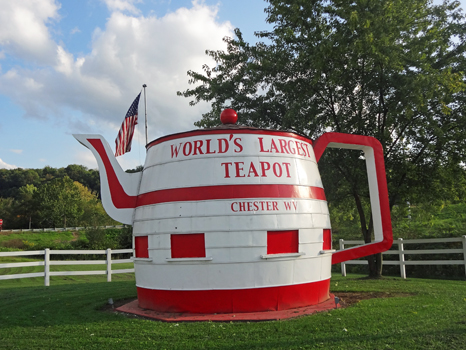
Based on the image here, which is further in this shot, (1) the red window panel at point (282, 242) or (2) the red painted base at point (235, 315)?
(1) the red window panel at point (282, 242)

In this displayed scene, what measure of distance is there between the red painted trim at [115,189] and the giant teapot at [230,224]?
3.3 inches

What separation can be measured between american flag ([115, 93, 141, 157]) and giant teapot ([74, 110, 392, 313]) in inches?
109

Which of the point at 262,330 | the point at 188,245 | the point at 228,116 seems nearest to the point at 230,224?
the point at 188,245

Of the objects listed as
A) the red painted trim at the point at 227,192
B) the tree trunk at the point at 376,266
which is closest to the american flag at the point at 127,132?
the red painted trim at the point at 227,192

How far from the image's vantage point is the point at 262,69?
1395 cm

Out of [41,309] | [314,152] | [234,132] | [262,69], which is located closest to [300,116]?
[262,69]

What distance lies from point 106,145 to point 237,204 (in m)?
3.22

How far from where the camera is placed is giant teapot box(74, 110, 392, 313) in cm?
643

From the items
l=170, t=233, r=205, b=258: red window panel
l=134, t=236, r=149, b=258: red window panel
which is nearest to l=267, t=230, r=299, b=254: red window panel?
l=170, t=233, r=205, b=258: red window panel

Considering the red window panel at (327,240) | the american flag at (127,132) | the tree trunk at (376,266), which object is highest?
the american flag at (127,132)

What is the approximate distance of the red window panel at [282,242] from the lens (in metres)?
6.57

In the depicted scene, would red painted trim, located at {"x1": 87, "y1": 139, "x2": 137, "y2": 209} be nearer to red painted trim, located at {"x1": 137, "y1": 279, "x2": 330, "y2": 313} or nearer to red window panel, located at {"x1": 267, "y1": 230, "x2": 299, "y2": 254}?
red painted trim, located at {"x1": 137, "y1": 279, "x2": 330, "y2": 313}

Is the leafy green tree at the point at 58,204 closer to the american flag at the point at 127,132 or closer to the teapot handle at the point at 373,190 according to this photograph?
the american flag at the point at 127,132

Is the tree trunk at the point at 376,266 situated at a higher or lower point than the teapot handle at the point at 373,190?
lower
